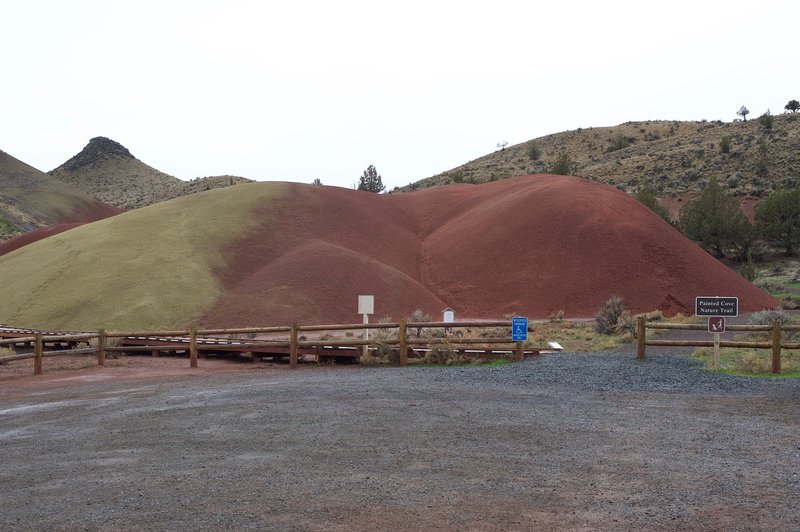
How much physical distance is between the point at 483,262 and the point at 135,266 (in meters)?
22.3

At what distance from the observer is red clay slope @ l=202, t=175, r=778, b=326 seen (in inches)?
1756

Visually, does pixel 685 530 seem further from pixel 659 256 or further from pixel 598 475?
pixel 659 256

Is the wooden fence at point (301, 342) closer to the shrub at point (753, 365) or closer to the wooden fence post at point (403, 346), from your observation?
the wooden fence post at point (403, 346)

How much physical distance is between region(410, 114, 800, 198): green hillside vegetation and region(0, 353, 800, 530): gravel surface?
69.7 metres

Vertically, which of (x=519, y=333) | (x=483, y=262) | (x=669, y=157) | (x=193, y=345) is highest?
(x=669, y=157)

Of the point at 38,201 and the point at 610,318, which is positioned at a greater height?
the point at 38,201

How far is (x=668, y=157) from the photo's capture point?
3649 inches

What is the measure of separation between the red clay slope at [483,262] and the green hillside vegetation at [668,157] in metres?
27.5

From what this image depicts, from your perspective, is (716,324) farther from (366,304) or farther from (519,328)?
(366,304)

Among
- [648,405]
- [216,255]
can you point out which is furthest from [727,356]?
[216,255]

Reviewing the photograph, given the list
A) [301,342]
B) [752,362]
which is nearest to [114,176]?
[301,342]

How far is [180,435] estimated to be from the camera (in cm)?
1133

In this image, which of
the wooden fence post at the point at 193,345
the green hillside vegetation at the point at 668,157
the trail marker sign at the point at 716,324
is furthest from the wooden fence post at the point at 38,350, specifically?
the green hillside vegetation at the point at 668,157

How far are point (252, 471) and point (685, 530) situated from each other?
4715 mm
